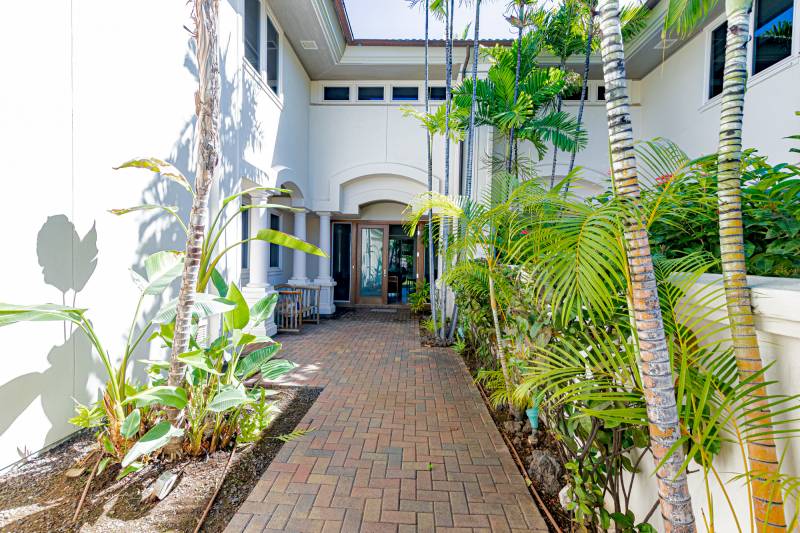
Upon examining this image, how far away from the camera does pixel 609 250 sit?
1408mm

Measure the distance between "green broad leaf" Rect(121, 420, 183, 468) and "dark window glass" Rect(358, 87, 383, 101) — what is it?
391 inches

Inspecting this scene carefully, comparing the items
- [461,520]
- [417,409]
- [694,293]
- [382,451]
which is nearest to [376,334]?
[417,409]

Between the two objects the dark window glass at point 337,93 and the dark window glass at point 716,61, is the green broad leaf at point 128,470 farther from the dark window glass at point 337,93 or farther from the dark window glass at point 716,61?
the dark window glass at point 716,61

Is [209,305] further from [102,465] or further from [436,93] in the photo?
[436,93]

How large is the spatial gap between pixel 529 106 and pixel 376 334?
5201mm

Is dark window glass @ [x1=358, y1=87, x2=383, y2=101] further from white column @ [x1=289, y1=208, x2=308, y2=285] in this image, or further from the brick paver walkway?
the brick paver walkway

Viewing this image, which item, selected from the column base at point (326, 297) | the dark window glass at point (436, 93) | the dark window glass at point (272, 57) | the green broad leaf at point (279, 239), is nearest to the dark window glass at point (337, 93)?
the dark window glass at point (436, 93)

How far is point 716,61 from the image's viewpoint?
7703mm

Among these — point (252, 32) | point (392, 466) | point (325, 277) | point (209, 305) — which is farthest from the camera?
point (325, 277)

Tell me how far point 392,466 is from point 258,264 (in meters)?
5.65

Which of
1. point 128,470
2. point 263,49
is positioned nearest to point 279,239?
point 128,470

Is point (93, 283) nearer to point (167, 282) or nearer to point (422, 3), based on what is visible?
point (167, 282)

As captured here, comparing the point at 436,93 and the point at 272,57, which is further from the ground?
the point at 436,93

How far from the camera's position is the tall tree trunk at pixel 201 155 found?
107 inches
